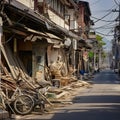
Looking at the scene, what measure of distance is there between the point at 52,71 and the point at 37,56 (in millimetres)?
4858

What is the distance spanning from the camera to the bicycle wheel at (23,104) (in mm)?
16875

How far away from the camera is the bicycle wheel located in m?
16.9

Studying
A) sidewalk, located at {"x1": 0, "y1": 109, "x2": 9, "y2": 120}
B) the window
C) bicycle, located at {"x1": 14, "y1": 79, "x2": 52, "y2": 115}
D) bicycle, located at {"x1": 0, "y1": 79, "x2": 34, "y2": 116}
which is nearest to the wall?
the window

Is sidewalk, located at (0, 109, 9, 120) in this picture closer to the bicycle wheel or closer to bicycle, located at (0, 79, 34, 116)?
bicycle, located at (0, 79, 34, 116)

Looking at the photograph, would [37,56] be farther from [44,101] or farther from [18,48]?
[44,101]

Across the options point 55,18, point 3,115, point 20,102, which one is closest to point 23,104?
point 20,102

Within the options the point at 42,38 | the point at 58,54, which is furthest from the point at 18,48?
the point at 58,54

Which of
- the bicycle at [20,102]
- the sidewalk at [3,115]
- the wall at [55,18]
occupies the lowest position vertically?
the sidewalk at [3,115]

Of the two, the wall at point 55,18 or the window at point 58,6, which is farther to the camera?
the window at point 58,6

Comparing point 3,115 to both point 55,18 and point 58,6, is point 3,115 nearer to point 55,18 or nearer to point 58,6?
point 55,18

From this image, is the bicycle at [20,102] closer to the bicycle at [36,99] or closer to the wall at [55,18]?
the bicycle at [36,99]

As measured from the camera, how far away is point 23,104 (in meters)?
17.0

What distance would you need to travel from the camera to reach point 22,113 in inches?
665

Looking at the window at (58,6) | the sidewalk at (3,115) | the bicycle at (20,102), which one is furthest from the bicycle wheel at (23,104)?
the window at (58,6)
